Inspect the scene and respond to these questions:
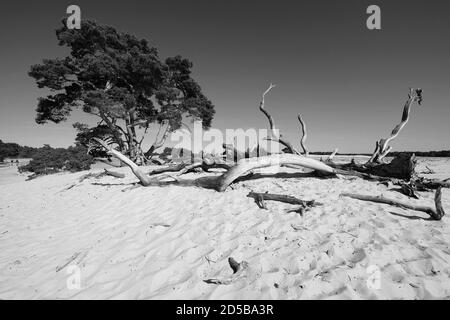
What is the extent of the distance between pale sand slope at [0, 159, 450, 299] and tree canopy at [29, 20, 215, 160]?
10.9m

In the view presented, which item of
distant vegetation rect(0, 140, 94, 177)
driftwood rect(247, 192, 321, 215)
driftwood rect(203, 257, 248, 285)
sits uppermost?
distant vegetation rect(0, 140, 94, 177)

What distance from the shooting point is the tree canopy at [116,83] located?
1364 centimetres

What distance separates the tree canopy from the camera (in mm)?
13641

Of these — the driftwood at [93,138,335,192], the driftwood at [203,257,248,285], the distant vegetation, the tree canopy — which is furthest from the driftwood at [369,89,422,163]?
the distant vegetation

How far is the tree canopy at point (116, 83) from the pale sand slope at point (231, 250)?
35.7 ft

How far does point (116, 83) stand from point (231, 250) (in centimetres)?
1658

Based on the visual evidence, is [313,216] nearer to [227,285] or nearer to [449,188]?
[227,285]

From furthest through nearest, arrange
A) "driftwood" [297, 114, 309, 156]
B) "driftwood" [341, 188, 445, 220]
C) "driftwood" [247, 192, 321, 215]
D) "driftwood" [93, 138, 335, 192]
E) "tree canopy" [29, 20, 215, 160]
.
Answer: "tree canopy" [29, 20, 215, 160]
"driftwood" [297, 114, 309, 156]
"driftwood" [93, 138, 335, 192]
"driftwood" [247, 192, 321, 215]
"driftwood" [341, 188, 445, 220]

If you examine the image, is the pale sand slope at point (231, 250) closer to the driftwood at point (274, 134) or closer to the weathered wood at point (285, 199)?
the weathered wood at point (285, 199)

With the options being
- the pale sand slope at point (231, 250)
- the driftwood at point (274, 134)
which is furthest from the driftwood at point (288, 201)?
the driftwood at point (274, 134)

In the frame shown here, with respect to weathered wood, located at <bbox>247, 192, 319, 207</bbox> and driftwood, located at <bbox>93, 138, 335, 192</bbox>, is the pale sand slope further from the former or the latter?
driftwood, located at <bbox>93, 138, 335, 192</bbox>

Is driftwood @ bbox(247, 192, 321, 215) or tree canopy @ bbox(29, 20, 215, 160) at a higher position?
tree canopy @ bbox(29, 20, 215, 160)

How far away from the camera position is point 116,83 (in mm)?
15828

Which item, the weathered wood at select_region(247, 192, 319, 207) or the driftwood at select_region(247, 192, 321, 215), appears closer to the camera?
the driftwood at select_region(247, 192, 321, 215)
